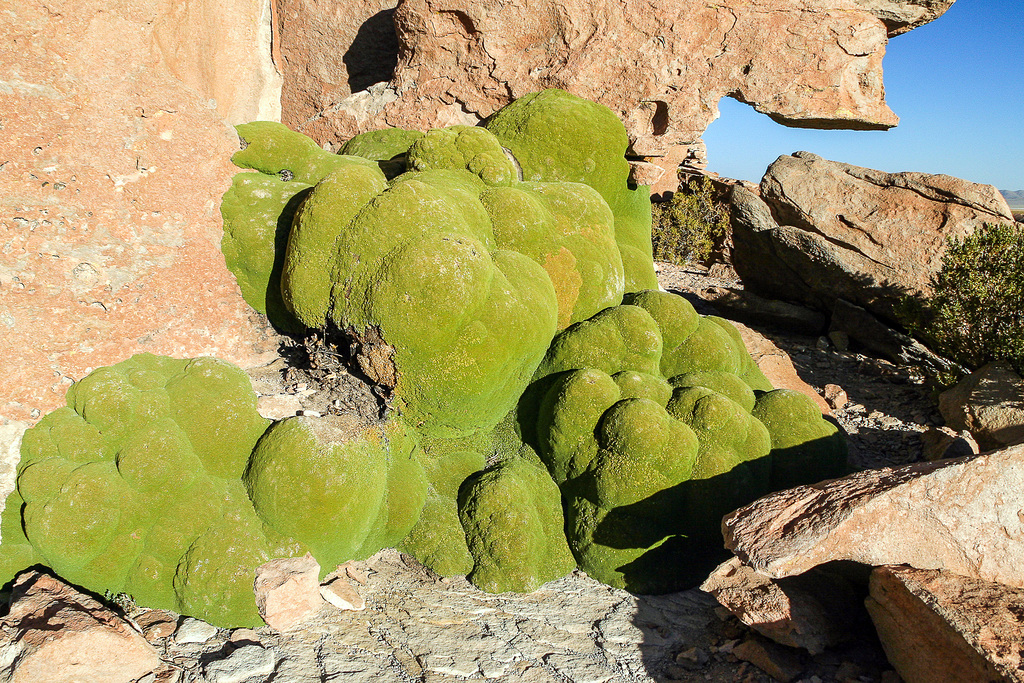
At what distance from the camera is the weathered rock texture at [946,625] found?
11.2 feet

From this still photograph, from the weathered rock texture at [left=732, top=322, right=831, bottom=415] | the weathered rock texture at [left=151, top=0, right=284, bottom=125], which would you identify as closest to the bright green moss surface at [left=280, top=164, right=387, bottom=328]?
the weathered rock texture at [left=151, top=0, right=284, bottom=125]

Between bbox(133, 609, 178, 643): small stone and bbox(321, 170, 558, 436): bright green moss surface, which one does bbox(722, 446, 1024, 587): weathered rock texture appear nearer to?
bbox(321, 170, 558, 436): bright green moss surface

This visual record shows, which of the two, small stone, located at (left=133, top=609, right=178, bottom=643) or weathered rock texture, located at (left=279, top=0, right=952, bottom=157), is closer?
small stone, located at (left=133, top=609, right=178, bottom=643)

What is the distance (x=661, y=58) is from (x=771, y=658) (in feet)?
19.9

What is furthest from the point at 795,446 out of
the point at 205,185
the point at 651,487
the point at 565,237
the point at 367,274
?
the point at 205,185

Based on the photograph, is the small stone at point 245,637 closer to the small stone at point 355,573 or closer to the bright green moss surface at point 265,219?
the small stone at point 355,573

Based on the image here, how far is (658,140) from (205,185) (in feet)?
15.8

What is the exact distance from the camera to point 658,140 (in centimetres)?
763

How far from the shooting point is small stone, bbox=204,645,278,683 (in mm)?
3697

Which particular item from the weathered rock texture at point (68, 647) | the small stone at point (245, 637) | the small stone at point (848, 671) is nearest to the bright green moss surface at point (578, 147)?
the small stone at point (848, 671)

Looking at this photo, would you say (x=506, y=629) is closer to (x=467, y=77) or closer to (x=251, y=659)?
(x=251, y=659)

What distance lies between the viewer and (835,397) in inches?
322

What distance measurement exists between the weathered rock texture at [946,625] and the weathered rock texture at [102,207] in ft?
15.5

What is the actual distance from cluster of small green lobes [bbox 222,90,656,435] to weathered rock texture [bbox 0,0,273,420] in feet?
1.08
